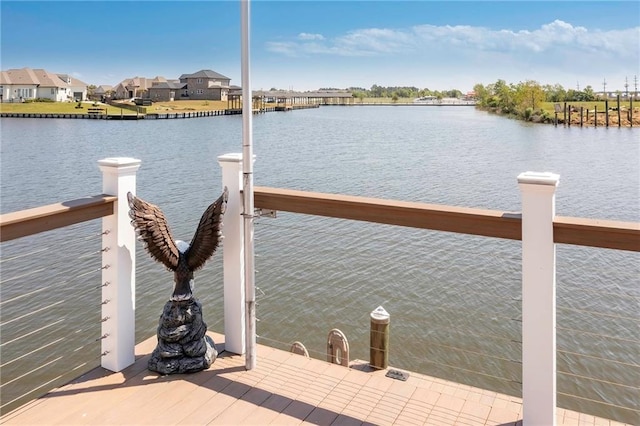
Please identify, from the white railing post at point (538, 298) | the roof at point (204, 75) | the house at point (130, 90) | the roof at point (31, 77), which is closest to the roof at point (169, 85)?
the roof at point (204, 75)

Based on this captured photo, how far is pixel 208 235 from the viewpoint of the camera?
278 cm

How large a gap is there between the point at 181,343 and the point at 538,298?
1818 millimetres

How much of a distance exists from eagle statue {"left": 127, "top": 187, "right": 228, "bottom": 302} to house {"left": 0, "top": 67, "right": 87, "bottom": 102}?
7099 centimetres

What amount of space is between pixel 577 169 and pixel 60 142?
25.8m

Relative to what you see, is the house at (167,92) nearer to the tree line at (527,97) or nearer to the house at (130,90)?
the house at (130,90)

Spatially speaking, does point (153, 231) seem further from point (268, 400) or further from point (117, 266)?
point (268, 400)

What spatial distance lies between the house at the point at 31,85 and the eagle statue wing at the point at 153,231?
233ft

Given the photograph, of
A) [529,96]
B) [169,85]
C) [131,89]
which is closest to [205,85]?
[169,85]

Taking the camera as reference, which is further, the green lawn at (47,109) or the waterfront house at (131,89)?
the waterfront house at (131,89)

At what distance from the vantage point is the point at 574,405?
4.55 m

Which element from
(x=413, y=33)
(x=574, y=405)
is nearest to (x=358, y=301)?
(x=574, y=405)

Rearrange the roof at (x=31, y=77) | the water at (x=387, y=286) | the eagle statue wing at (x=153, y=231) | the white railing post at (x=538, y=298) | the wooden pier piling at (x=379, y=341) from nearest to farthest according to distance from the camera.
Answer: the white railing post at (x=538, y=298) → the eagle statue wing at (x=153, y=231) → the wooden pier piling at (x=379, y=341) → the water at (x=387, y=286) → the roof at (x=31, y=77)

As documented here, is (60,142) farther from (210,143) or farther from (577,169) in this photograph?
(577,169)

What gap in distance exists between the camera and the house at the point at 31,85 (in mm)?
63062
